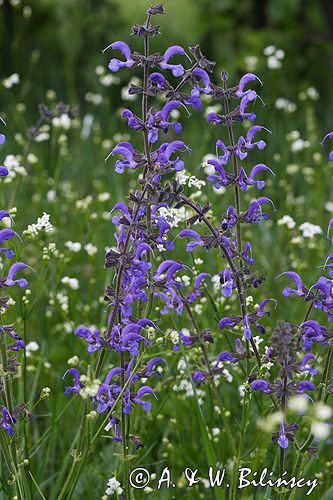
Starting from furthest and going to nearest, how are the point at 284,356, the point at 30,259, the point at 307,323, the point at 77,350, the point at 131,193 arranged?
the point at 30,259
the point at 77,350
the point at 307,323
the point at 131,193
the point at 284,356

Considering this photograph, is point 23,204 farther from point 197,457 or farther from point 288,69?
point 288,69

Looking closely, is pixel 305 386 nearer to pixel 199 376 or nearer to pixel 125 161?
pixel 199 376

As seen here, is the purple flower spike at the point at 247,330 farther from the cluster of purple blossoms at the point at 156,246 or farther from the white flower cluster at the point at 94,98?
the white flower cluster at the point at 94,98

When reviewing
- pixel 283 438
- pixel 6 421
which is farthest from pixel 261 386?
pixel 6 421

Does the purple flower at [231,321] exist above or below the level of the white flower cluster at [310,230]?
below

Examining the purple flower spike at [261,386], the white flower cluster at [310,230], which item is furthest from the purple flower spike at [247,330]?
the white flower cluster at [310,230]

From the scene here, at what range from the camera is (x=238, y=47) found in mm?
7090

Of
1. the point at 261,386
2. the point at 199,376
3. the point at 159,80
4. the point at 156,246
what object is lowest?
the point at 261,386

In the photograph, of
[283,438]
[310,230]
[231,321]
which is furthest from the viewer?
[310,230]

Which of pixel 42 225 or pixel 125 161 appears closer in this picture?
pixel 125 161

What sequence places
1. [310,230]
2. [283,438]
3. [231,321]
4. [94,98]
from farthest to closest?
1. [94,98]
2. [310,230]
3. [231,321]
4. [283,438]

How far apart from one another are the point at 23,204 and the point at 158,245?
264 centimetres

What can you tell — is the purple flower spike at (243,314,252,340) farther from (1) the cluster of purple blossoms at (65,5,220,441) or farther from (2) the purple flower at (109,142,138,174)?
(2) the purple flower at (109,142,138,174)

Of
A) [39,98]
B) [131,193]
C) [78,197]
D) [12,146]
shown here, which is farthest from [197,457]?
[39,98]
